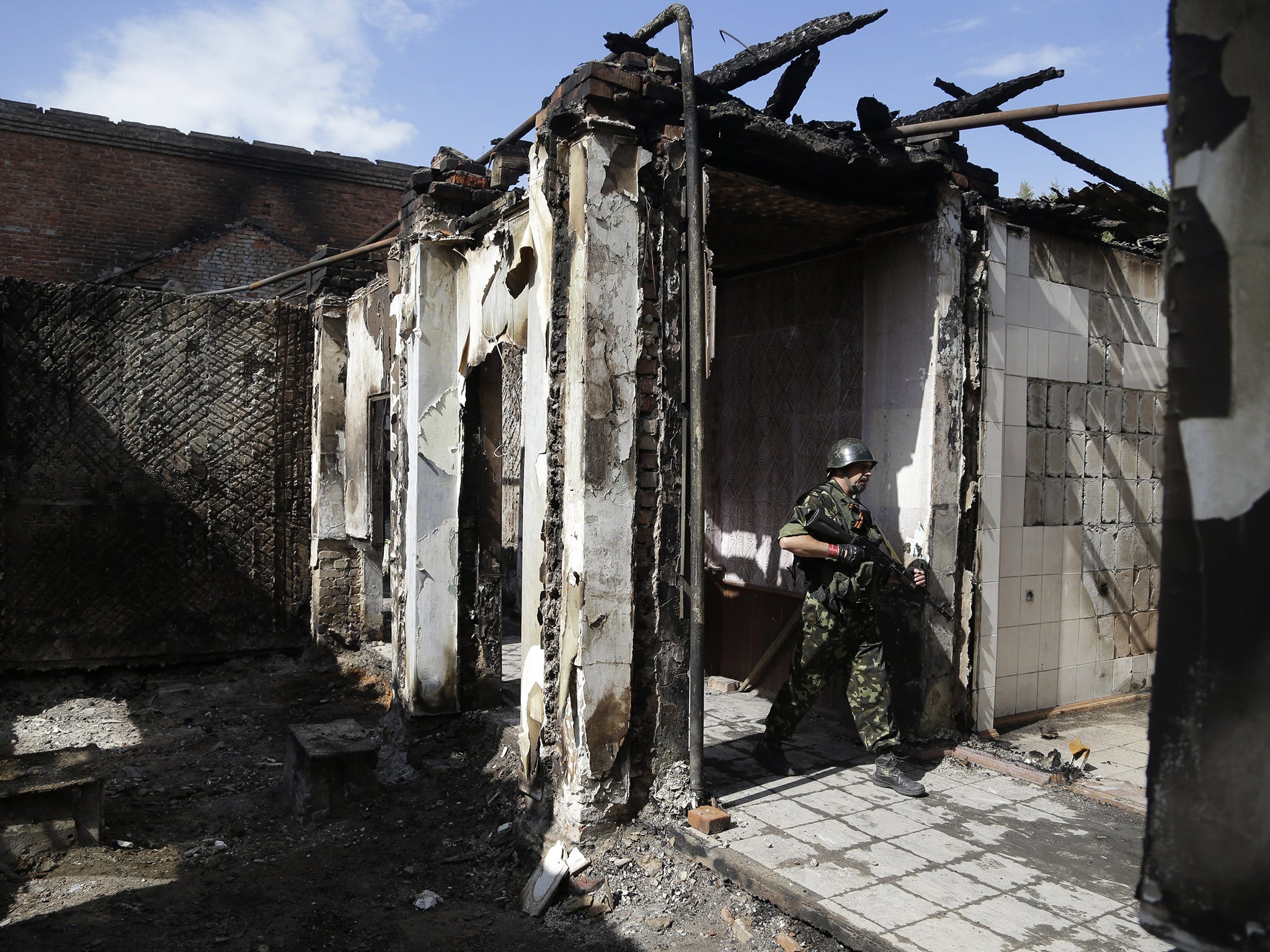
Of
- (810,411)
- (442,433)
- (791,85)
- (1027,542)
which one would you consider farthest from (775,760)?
(791,85)

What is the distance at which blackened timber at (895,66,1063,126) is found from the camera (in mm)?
5004

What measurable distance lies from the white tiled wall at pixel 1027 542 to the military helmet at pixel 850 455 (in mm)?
972

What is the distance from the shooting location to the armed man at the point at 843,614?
4543mm

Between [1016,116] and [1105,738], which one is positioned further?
[1105,738]

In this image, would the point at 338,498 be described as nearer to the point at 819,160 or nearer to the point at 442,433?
the point at 442,433

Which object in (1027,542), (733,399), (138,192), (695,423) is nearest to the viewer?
(695,423)

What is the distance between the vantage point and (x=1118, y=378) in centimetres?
602

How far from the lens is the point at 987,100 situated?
5156 mm

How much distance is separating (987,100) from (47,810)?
6.30 m

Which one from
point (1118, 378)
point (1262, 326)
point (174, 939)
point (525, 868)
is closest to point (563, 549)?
point (525, 868)

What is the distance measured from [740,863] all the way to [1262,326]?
9.68 feet

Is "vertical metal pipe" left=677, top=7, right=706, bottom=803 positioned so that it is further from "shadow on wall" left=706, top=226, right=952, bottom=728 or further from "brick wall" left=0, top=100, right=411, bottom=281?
"brick wall" left=0, top=100, right=411, bottom=281

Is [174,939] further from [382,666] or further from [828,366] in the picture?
[828,366]

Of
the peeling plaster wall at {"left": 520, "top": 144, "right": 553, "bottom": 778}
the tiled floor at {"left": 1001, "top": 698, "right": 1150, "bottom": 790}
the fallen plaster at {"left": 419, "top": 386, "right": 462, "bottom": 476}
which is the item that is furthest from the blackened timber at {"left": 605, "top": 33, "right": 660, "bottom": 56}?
the tiled floor at {"left": 1001, "top": 698, "right": 1150, "bottom": 790}
